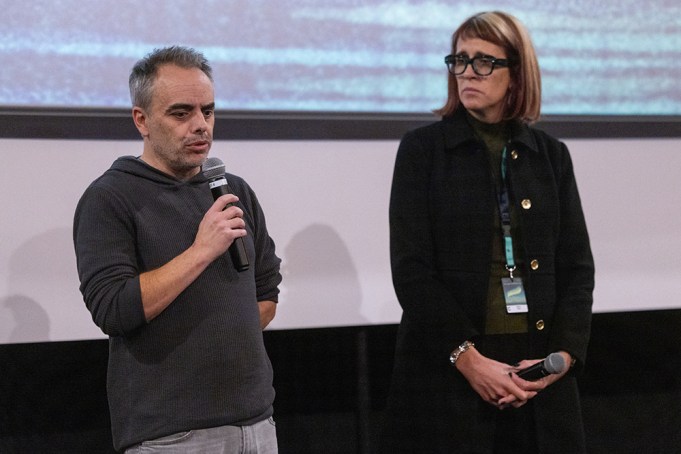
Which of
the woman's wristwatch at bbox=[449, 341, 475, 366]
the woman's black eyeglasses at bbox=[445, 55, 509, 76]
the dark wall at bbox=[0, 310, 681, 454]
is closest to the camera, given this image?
the woman's wristwatch at bbox=[449, 341, 475, 366]

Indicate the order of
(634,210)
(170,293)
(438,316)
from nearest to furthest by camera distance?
(170,293), (438,316), (634,210)

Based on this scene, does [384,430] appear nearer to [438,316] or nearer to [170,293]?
[438,316]

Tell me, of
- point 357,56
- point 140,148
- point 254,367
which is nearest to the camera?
point 254,367

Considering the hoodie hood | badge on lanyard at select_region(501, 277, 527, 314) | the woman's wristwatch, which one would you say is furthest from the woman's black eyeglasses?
the hoodie hood

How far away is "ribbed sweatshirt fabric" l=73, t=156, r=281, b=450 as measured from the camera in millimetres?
1669

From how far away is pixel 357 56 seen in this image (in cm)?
279

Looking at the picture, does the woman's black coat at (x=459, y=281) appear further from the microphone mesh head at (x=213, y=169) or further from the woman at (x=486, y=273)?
the microphone mesh head at (x=213, y=169)

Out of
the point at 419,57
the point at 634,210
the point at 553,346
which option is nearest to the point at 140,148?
the point at 419,57

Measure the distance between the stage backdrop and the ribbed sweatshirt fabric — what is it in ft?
2.49

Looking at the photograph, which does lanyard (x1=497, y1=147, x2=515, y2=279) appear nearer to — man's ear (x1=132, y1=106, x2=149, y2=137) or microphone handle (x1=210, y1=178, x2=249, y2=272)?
microphone handle (x1=210, y1=178, x2=249, y2=272)

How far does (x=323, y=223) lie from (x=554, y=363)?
0.99 meters

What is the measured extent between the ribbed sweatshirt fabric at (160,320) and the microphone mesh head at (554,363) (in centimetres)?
60

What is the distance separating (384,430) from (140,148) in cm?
105

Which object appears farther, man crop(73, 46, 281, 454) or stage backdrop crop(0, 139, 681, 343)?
stage backdrop crop(0, 139, 681, 343)
